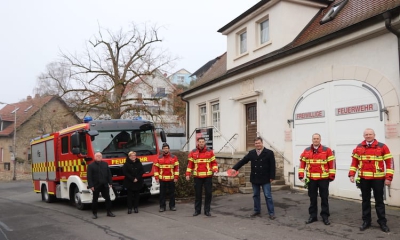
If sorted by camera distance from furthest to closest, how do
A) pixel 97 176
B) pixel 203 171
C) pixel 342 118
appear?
pixel 342 118, pixel 97 176, pixel 203 171

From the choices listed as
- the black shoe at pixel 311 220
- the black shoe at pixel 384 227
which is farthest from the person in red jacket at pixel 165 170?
the black shoe at pixel 384 227

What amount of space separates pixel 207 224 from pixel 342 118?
186 inches

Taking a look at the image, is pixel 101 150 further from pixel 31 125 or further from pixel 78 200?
pixel 31 125

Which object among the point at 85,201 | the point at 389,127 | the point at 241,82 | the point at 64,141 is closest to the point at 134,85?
the point at 241,82

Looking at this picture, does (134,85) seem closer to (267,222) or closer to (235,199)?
(235,199)

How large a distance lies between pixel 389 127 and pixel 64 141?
8.94 meters

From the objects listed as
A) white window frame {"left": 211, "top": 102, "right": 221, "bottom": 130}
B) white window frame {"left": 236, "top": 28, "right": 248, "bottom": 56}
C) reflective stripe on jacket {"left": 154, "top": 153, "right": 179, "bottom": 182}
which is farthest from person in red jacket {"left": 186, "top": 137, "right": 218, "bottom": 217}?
white window frame {"left": 211, "top": 102, "right": 221, "bottom": 130}

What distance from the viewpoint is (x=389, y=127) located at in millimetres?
8562

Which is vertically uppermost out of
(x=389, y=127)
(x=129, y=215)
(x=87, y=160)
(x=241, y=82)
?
(x=241, y=82)

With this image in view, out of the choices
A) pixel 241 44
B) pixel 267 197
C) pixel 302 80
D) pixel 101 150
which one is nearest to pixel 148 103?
pixel 241 44

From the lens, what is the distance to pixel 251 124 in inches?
567

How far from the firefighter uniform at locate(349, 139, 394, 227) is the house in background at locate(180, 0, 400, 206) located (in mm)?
2204

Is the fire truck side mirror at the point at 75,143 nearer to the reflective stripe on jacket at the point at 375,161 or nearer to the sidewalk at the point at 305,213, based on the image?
the sidewalk at the point at 305,213

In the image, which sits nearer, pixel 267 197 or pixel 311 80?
pixel 267 197
